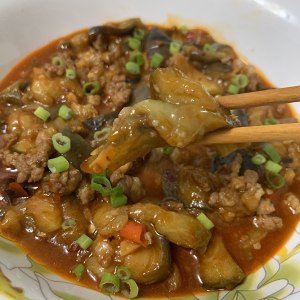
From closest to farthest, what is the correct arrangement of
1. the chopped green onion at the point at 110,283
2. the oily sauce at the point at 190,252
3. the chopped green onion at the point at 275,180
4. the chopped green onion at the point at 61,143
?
the chopped green onion at the point at 110,283
the oily sauce at the point at 190,252
the chopped green onion at the point at 61,143
the chopped green onion at the point at 275,180

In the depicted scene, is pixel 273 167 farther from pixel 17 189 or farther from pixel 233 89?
pixel 17 189

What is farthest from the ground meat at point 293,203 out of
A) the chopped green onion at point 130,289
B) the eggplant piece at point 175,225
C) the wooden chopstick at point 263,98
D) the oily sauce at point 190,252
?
the chopped green onion at point 130,289

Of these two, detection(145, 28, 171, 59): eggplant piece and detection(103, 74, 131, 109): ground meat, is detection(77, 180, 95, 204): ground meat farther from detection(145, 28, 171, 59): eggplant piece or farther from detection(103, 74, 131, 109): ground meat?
detection(145, 28, 171, 59): eggplant piece

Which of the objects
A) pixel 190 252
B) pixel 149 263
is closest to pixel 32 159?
pixel 149 263

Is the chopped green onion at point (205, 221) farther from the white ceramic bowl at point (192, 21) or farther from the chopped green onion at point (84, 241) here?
the white ceramic bowl at point (192, 21)

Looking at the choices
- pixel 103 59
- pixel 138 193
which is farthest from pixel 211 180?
pixel 103 59

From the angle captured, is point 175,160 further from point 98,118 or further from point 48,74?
point 48,74
